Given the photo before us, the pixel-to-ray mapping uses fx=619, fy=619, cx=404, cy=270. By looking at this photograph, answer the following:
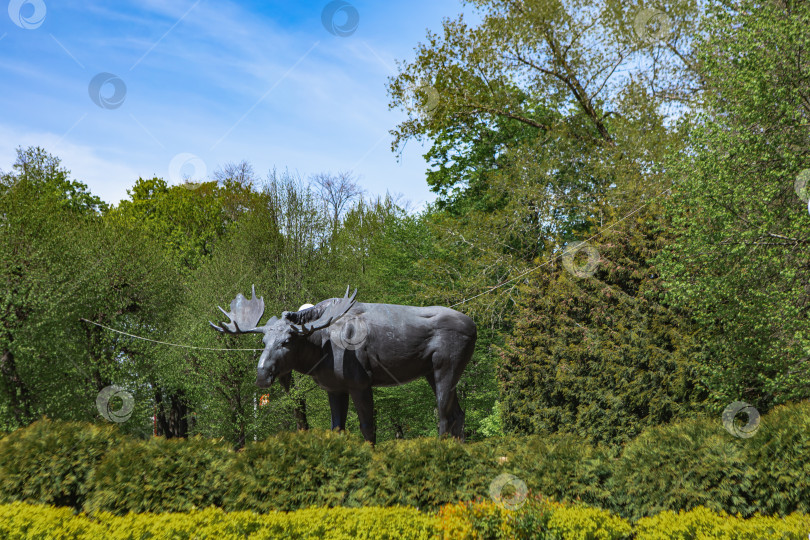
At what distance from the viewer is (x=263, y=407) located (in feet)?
67.8

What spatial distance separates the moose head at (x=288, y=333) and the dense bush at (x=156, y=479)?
44.5 inches

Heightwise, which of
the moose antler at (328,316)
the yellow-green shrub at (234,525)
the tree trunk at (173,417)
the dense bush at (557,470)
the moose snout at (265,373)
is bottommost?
the tree trunk at (173,417)

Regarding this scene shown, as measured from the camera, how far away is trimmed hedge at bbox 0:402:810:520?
6477mm

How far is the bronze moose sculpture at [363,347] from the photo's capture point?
8.11 metres

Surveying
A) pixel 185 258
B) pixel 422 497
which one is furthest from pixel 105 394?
pixel 422 497

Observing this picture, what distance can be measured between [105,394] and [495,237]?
13.4 metres

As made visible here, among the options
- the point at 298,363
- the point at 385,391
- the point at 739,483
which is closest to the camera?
the point at 739,483

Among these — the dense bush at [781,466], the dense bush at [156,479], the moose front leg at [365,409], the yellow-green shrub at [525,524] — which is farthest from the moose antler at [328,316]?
the dense bush at [781,466]

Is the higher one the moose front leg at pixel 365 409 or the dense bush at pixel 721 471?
the moose front leg at pixel 365 409

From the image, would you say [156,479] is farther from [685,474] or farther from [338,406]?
[685,474]

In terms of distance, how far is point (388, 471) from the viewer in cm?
684

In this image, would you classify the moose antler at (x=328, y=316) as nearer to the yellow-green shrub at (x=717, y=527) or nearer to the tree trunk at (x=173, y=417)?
the yellow-green shrub at (x=717, y=527)

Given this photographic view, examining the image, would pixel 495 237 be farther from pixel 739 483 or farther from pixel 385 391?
pixel 739 483

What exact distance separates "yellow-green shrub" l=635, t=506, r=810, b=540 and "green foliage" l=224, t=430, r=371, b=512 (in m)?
3.03
